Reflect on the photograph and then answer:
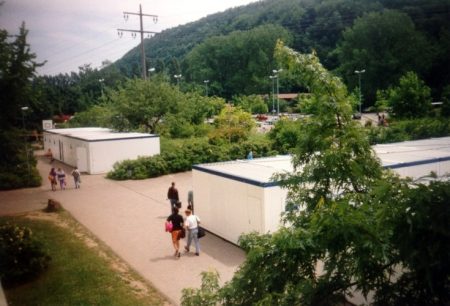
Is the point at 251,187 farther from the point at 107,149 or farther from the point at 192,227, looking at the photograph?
the point at 107,149

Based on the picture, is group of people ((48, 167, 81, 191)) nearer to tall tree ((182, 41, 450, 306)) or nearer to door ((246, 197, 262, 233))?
door ((246, 197, 262, 233))

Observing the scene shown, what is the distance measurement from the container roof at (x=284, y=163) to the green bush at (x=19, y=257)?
5140 millimetres

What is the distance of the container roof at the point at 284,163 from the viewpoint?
35.6ft

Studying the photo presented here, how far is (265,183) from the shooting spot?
997cm

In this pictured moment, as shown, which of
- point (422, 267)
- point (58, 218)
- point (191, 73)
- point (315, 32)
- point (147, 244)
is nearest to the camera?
point (422, 267)

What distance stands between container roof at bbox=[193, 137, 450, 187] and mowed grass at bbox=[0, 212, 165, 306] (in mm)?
3777

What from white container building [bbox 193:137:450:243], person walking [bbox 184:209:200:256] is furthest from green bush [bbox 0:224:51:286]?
white container building [bbox 193:137:450:243]

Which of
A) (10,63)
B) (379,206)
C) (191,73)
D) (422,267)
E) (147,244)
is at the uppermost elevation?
(191,73)

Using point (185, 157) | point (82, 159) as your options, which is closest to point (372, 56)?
point (185, 157)

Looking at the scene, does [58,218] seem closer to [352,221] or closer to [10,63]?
[10,63]

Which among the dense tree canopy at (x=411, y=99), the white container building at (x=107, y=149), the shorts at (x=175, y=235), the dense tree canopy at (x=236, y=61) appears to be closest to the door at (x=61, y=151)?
the white container building at (x=107, y=149)

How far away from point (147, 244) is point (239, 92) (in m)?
74.9

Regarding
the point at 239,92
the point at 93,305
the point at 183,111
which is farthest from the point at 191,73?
the point at 93,305

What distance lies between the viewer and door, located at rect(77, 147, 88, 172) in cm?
2351
